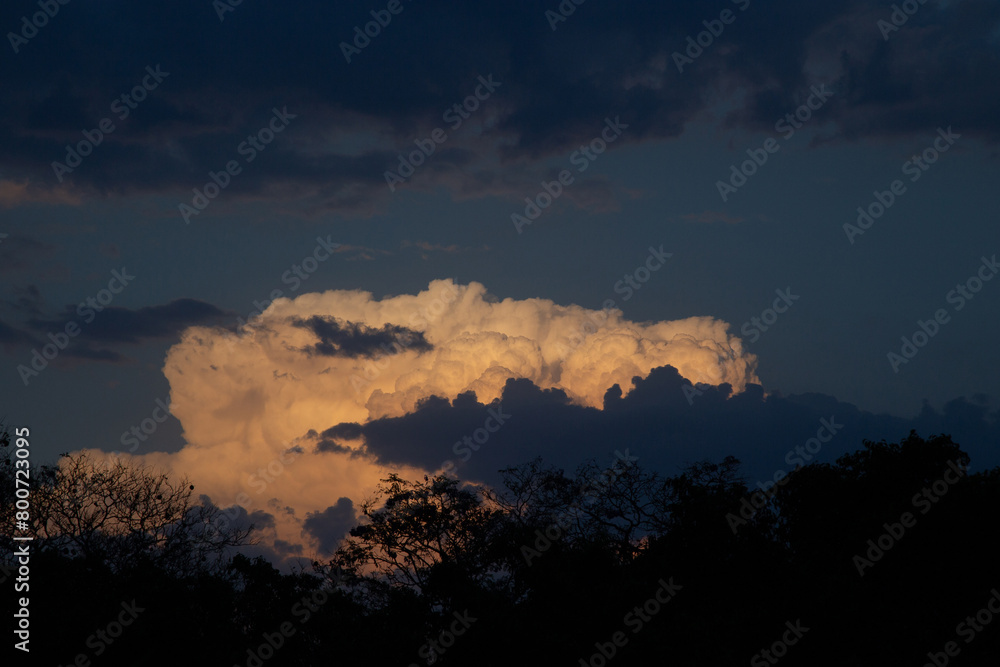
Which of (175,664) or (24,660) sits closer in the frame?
(24,660)

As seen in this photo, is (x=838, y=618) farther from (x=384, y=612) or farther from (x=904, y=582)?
(x=384, y=612)

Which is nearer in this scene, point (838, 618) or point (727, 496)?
point (838, 618)

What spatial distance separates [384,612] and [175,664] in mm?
6179

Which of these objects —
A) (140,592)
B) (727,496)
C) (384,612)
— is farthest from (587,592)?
(140,592)

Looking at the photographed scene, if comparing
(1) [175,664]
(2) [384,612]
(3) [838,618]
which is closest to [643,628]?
(3) [838,618]

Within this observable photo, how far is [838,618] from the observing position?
Result: 69.7 ft

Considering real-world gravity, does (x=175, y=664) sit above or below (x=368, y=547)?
below

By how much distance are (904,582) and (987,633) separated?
247 centimetres

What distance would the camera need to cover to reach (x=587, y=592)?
23109mm

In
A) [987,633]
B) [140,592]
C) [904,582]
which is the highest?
[140,592]

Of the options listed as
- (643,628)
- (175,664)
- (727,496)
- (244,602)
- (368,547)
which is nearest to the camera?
(643,628)

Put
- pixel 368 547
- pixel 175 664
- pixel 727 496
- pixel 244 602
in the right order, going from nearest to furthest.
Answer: pixel 175 664, pixel 244 602, pixel 727 496, pixel 368 547

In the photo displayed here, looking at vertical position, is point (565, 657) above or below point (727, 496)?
below

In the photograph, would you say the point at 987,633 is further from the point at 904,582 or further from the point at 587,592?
the point at 587,592
